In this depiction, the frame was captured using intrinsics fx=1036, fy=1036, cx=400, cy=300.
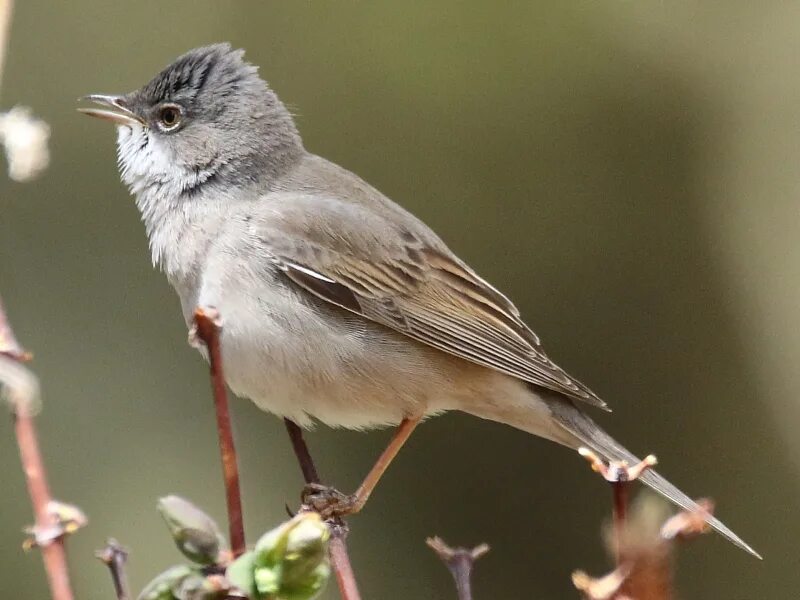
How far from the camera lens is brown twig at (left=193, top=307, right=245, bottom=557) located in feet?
3.00

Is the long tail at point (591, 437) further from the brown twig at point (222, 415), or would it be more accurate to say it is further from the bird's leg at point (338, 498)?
the brown twig at point (222, 415)

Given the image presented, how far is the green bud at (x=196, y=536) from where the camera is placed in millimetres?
1042

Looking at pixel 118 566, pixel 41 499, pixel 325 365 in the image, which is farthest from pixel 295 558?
pixel 325 365

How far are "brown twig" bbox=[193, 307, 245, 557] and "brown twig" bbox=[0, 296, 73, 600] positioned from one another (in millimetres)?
152

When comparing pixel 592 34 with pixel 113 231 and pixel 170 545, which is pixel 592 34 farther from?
pixel 170 545

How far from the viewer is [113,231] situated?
5.04 meters

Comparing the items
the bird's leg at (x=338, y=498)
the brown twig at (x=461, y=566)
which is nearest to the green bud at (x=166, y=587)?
the brown twig at (x=461, y=566)

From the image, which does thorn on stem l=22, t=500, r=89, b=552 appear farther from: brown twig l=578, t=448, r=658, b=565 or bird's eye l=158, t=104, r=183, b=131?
bird's eye l=158, t=104, r=183, b=131

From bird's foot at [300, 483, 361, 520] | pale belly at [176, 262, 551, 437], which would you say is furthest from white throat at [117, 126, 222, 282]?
bird's foot at [300, 483, 361, 520]

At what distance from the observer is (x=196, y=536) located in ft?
3.43

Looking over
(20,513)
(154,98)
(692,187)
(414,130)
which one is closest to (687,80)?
(692,187)

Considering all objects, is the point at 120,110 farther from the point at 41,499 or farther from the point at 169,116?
the point at 41,499

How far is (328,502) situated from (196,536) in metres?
1.54

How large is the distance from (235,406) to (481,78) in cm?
210
